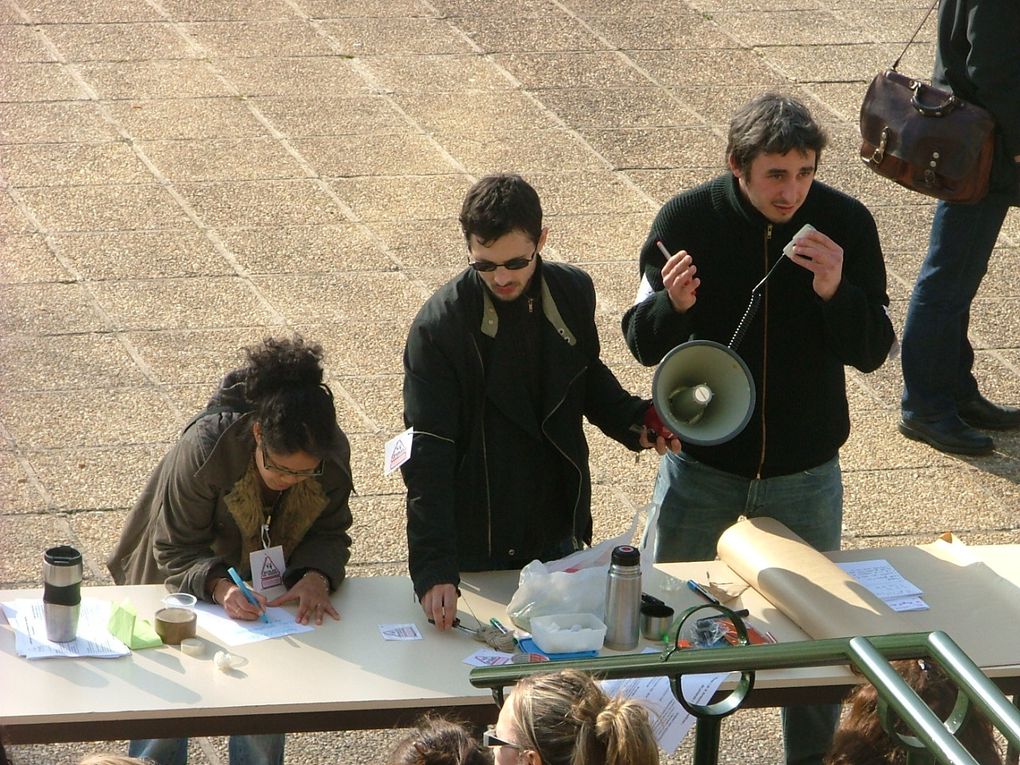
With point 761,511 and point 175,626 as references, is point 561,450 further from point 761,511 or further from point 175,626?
point 175,626

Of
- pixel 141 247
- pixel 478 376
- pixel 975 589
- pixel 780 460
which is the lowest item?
pixel 141 247

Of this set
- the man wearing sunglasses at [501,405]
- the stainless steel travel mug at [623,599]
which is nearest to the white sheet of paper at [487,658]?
the man wearing sunglasses at [501,405]

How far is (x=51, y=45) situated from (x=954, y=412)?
598cm

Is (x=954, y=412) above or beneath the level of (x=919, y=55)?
beneath

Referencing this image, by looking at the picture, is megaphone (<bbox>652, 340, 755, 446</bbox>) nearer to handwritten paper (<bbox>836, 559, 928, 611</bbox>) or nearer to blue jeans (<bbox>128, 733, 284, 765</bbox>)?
handwritten paper (<bbox>836, 559, 928, 611</bbox>)

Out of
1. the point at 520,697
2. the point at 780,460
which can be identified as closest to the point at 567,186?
the point at 780,460

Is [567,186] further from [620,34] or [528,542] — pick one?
[528,542]

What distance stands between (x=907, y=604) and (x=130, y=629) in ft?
6.50

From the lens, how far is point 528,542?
3934 millimetres

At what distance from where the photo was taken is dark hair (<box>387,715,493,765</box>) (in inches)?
112

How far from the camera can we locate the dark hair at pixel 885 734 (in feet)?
9.57

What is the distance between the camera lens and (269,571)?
149 inches

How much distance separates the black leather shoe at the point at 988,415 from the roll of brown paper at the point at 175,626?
3905 mm

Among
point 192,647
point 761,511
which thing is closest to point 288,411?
point 192,647
